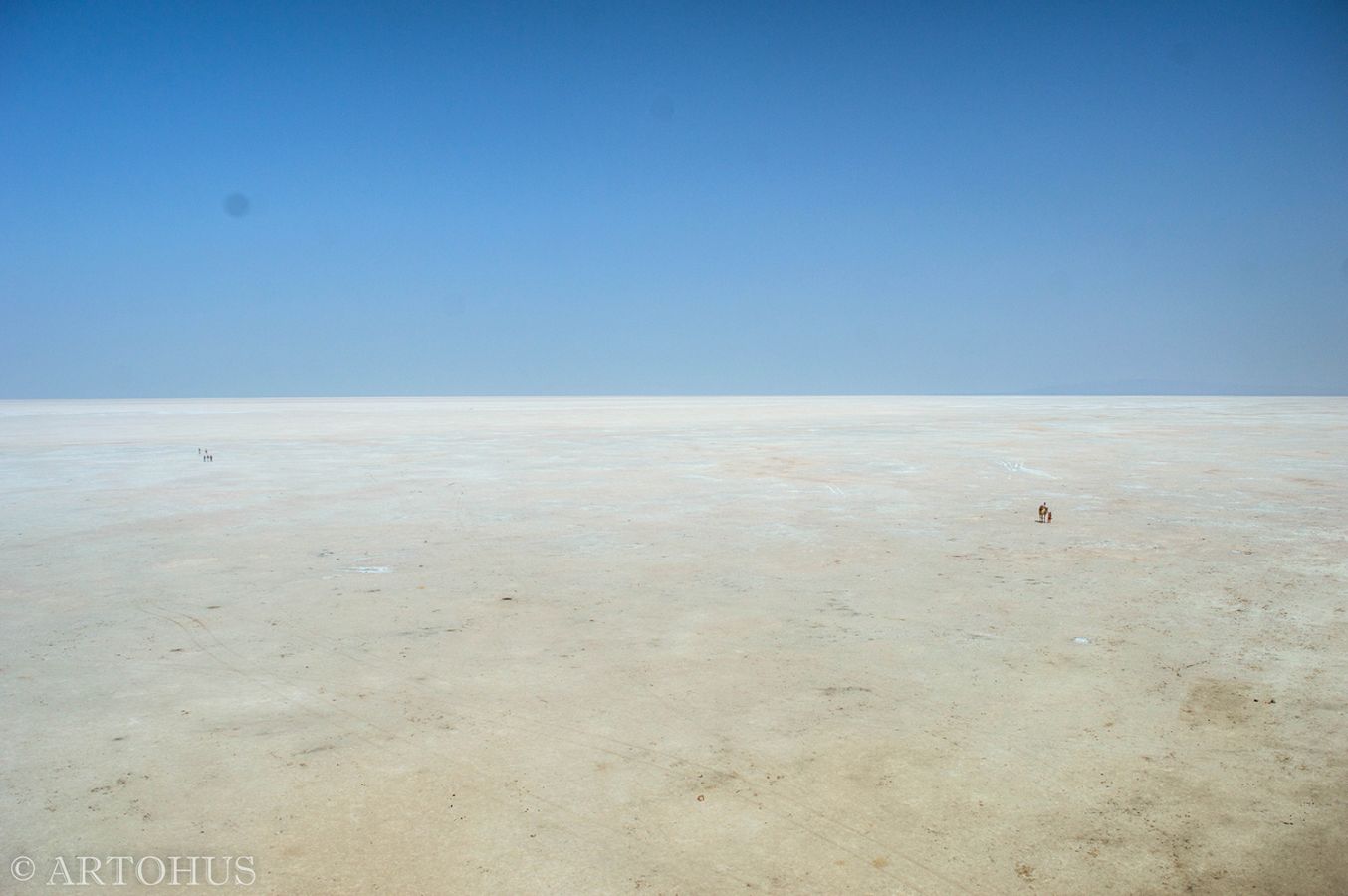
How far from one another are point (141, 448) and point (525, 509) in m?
13.8

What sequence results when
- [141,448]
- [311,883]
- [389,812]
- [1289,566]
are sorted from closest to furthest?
[311,883] → [389,812] → [1289,566] → [141,448]

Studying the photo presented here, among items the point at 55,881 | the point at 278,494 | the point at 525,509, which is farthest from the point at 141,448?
the point at 55,881

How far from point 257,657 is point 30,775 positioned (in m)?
1.39

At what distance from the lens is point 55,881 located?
2.50 m

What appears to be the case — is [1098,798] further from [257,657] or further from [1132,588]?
[257,657]

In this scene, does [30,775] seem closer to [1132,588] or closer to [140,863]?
[140,863]

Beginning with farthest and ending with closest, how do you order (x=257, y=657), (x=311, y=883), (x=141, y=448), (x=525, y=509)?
1. (x=141, y=448)
2. (x=525, y=509)
3. (x=257, y=657)
4. (x=311, y=883)

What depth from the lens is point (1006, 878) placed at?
249cm

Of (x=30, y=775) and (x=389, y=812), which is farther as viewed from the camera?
(x=30, y=775)

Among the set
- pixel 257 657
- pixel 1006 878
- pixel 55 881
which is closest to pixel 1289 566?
pixel 1006 878

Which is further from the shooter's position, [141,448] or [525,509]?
[141,448]

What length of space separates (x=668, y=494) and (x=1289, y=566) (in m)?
6.38

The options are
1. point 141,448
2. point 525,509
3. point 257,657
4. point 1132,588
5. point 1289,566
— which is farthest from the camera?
point 141,448

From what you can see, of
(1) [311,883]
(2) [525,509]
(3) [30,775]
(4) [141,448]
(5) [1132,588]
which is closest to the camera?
(1) [311,883]
